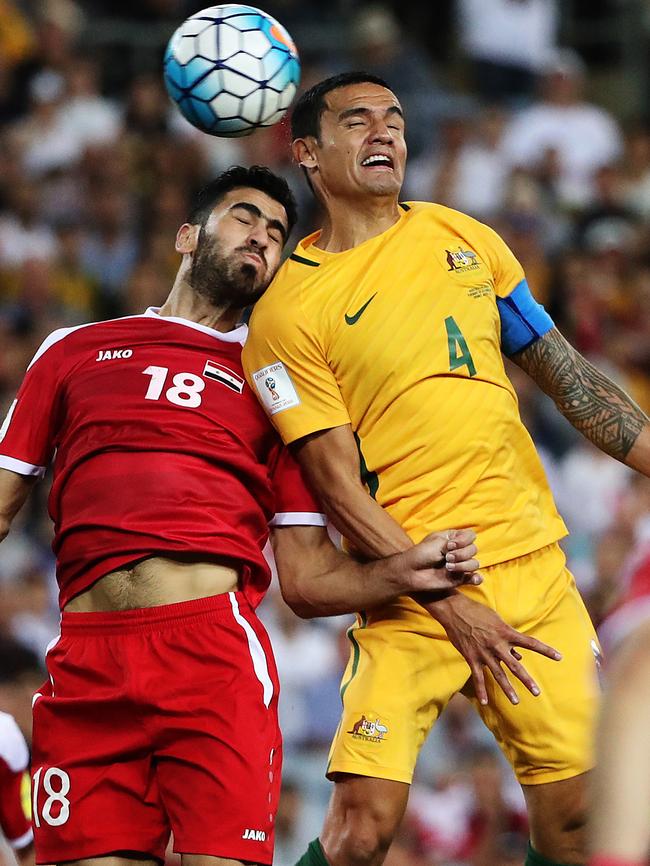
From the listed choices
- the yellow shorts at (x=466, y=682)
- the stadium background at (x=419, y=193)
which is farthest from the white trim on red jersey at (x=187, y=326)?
the stadium background at (x=419, y=193)

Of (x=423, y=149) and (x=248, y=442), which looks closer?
(x=248, y=442)

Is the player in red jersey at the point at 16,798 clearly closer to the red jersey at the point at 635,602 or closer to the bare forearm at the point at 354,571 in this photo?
the bare forearm at the point at 354,571

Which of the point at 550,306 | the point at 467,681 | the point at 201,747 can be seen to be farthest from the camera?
the point at 550,306

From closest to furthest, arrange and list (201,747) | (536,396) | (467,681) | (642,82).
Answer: (201,747) → (467,681) → (536,396) → (642,82)

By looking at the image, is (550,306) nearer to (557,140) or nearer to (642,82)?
(557,140)

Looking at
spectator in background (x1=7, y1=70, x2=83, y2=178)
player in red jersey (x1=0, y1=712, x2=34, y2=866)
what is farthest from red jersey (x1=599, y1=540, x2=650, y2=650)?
spectator in background (x1=7, y1=70, x2=83, y2=178)

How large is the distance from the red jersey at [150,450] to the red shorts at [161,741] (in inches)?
7.9

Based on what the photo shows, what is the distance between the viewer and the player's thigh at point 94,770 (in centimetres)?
421

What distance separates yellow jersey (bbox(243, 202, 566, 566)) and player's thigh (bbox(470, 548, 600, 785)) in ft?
0.53

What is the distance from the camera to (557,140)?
38.7 ft

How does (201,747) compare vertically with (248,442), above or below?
below

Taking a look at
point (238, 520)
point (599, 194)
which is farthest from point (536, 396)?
point (238, 520)

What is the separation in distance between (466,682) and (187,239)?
170 centimetres

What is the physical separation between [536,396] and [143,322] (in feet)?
17.8
